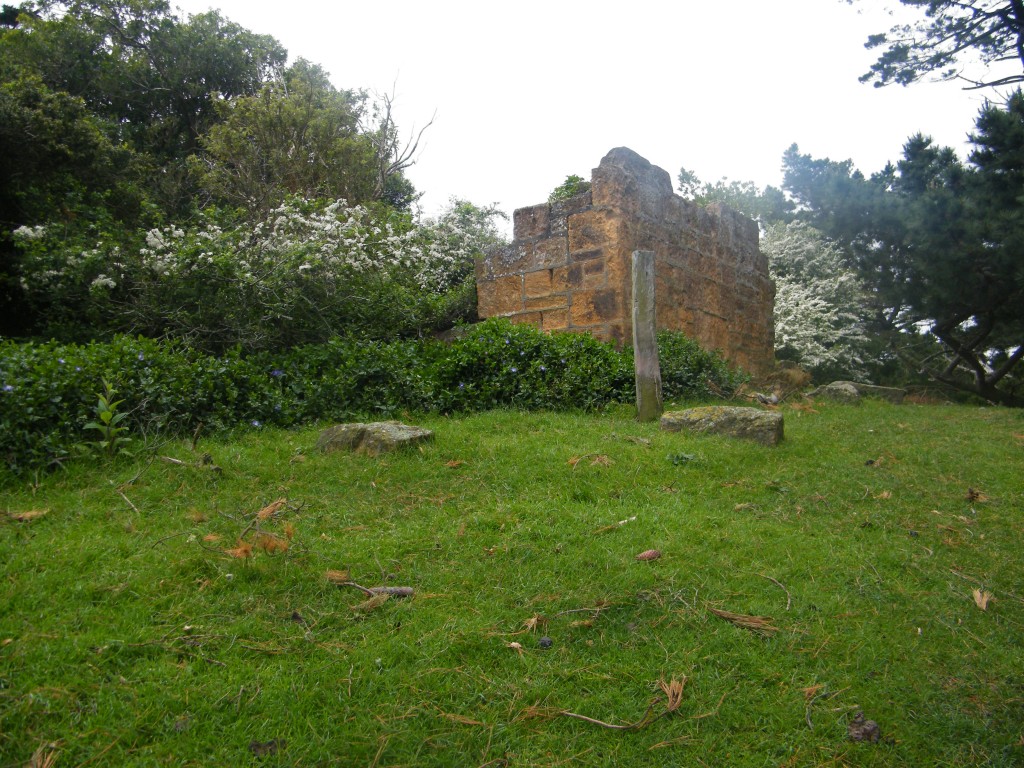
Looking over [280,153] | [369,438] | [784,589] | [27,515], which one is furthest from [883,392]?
[280,153]

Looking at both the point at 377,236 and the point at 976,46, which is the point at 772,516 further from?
the point at 976,46

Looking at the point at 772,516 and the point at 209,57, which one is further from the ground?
the point at 209,57

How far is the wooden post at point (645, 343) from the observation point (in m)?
6.66

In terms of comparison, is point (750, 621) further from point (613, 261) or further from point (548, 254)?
point (548, 254)

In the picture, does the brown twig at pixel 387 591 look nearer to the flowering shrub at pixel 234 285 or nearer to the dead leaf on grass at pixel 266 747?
the dead leaf on grass at pixel 266 747

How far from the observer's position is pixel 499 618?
9.73ft

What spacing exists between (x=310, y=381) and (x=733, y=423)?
344 cm

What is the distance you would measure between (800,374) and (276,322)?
6689mm

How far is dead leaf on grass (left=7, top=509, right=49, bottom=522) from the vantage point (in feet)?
12.2

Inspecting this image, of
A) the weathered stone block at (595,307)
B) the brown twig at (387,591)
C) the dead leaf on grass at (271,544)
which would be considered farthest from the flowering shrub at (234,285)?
the brown twig at (387,591)

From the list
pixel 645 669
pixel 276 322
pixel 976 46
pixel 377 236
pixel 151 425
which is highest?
pixel 976 46

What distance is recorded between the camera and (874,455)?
19.3ft

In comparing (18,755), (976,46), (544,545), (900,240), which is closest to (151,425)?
(544,545)

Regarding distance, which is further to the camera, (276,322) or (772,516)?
(276,322)
